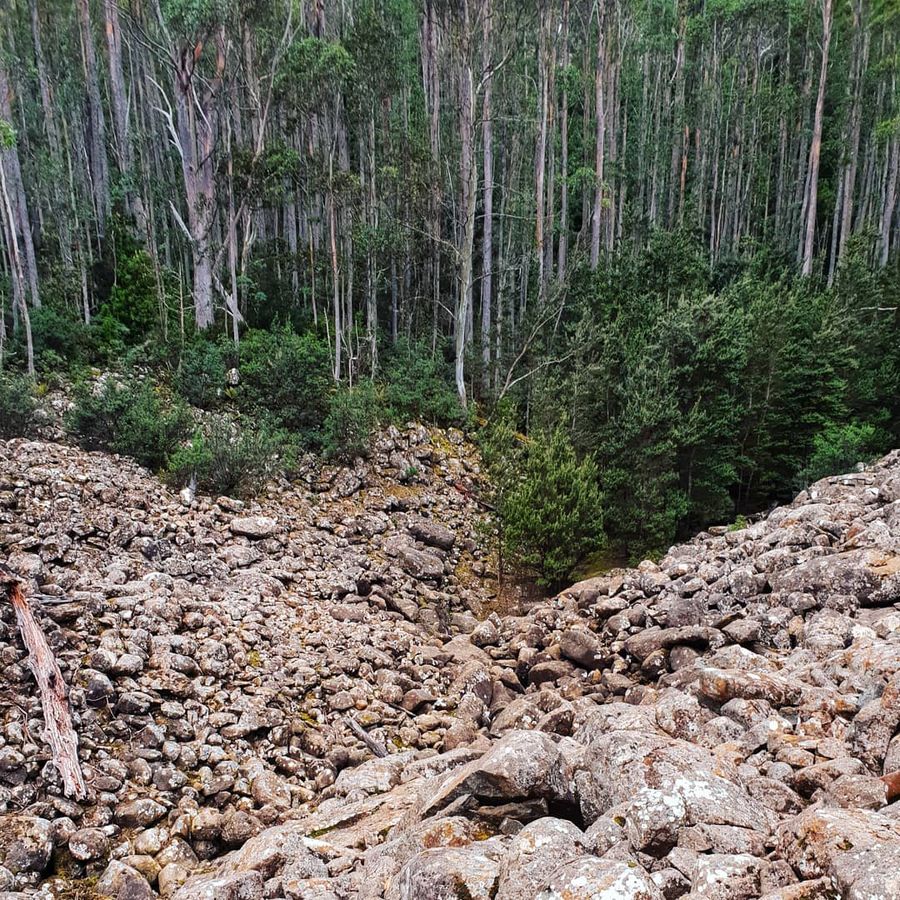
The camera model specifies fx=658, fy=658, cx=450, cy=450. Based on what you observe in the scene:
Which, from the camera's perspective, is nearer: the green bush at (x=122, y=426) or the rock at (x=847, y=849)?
the rock at (x=847, y=849)

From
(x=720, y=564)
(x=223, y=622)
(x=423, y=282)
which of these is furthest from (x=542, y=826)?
(x=423, y=282)

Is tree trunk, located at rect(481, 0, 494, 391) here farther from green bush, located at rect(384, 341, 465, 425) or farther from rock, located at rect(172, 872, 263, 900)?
rock, located at rect(172, 872, 263, 900)

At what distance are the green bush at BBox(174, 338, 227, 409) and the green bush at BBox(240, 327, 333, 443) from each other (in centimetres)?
60

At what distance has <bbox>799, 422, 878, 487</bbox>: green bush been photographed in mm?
14719

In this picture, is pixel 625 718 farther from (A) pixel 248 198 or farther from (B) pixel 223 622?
(A) pixel 248 198

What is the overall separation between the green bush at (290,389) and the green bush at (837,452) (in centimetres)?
1149

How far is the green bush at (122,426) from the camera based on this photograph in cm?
1197

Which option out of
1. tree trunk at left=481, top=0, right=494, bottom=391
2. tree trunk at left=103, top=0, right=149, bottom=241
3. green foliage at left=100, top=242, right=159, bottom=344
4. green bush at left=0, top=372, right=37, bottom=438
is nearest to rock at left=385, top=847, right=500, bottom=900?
green bush at left=0, top=372, right=37, bottom=438

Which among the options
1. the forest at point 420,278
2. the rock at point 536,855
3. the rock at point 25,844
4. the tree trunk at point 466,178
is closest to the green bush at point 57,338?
the forest at point 420,278

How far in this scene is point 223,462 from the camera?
12.2 meters

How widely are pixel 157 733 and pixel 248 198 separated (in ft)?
59.7

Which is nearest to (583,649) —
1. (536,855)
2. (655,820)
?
(655,820)

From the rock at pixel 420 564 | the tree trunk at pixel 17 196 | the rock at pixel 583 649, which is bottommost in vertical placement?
the rock at pixel 420 564

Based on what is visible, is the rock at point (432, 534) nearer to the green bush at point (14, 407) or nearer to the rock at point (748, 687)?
the green bush at point (14, 407)
